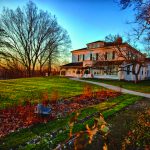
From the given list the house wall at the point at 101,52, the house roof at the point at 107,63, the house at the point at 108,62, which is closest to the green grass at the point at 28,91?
the house at the point at 108,62

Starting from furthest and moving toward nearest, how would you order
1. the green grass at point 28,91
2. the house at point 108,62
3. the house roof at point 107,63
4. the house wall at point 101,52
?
1. the house wall at point 101,52
2. the house roof at point 107,63
3. the house at point 108,62
4. the green grass at point 28,91

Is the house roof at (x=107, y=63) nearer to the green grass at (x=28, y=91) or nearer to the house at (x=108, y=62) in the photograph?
the house at (x=108, y=62)

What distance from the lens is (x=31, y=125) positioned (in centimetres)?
896

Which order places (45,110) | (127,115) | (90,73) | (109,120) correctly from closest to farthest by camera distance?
(45,110) < (109,120) < (127,115) < (90,73)

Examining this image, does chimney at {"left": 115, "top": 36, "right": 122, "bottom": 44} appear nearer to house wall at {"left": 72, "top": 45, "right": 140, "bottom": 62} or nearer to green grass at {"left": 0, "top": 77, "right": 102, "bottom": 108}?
house wall at {"left": 72, "top": 45, "right": 140, "bottom": 62}

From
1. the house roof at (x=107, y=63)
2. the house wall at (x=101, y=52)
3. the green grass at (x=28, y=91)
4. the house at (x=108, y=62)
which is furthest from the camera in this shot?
the house wall at (x=101, y=52)

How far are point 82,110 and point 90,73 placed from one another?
37.2 metres

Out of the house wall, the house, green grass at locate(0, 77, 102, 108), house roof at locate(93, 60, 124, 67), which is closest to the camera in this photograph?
green grass at locate(0, 77, 102, 108)

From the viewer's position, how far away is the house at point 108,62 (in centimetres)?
4175

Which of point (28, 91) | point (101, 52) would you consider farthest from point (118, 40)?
point (28, 91)

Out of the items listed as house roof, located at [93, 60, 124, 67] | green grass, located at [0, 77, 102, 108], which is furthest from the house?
green grass, located at [0, 77, 102, 108]

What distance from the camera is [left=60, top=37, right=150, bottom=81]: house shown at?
4175 cm

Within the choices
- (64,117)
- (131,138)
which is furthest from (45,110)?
(131,138)

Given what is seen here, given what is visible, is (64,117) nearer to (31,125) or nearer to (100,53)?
(31,125)
